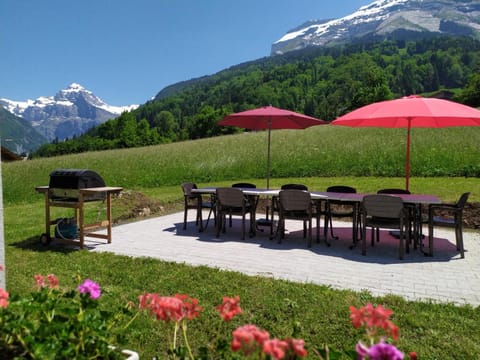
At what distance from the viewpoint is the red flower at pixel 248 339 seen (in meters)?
1.29

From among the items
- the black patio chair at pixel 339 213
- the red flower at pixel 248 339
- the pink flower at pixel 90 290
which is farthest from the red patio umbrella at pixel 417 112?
the red flower at pixel 248 339

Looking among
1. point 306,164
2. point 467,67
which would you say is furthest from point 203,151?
point 467,67

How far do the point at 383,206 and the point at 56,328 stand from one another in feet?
16.3

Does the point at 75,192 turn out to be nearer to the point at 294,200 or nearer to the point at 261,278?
the point at 261,278

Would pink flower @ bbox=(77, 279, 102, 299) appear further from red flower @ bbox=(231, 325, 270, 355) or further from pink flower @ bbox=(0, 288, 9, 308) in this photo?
red flower @ bbox=(231, 325, 270, 355)

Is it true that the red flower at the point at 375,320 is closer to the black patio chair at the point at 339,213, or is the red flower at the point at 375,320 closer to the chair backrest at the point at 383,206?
the chair backrest at the point at 383,206

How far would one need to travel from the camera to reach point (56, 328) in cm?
183

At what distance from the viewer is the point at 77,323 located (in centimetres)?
189

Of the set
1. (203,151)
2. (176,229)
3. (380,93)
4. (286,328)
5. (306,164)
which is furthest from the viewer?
(380,93)

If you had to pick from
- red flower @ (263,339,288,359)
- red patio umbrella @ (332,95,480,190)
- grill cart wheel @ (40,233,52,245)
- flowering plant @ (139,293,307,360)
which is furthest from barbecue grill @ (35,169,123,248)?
red flower @ (263,339,288,359)

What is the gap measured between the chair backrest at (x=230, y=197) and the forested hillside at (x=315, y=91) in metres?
61.2

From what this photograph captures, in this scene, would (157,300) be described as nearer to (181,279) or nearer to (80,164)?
(181,279)

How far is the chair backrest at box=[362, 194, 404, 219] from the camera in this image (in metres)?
5.69

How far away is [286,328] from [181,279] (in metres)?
1.59
